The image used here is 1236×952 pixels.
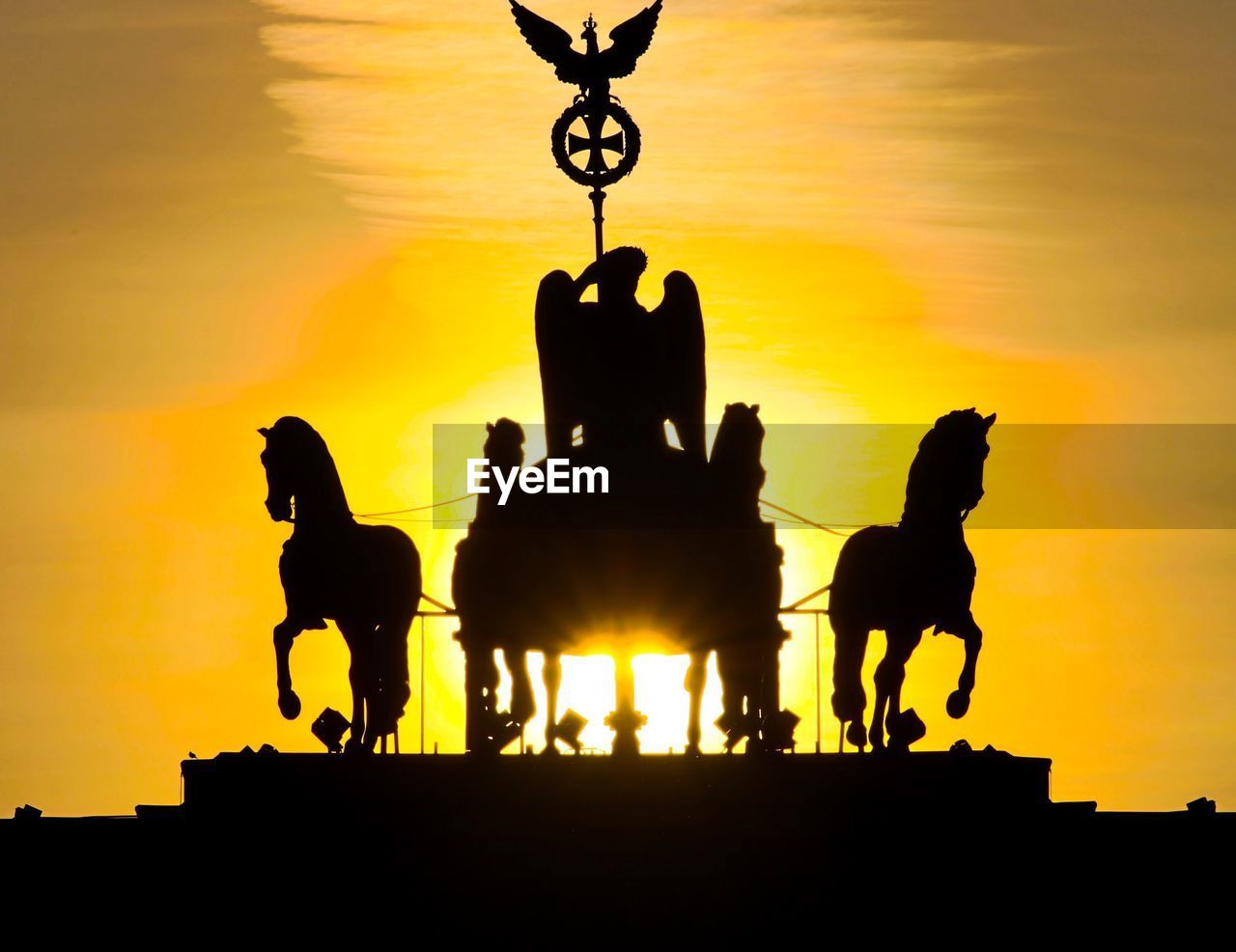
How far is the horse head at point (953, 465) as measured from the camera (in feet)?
104

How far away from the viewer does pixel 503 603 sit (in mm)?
31641

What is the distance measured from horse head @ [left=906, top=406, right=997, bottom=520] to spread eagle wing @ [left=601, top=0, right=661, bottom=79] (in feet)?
12.8

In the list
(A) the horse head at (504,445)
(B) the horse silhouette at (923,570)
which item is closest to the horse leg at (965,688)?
(B) the horse silhouette at (923,570)

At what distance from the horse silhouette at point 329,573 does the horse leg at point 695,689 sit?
257 cm

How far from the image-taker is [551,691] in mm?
32188

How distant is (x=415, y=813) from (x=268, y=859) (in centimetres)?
112

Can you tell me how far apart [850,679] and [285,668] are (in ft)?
Answer: 14.1

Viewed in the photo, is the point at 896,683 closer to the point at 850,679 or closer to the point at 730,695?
the point at 850,679

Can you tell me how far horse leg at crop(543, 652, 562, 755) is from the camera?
31859 millimetres

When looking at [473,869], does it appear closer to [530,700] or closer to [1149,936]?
[530,700]

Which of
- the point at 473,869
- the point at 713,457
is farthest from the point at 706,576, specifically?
the point at 473,869

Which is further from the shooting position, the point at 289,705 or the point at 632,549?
the point at 289,705

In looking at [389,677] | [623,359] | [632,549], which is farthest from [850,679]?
[389,677]

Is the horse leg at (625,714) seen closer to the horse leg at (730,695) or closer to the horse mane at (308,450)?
the horse leg at (730,695)
